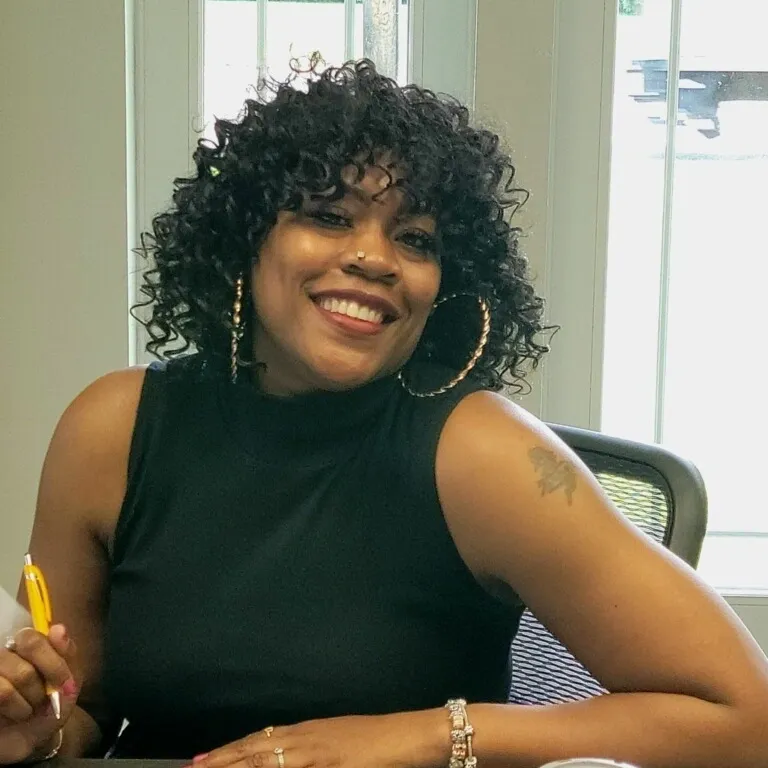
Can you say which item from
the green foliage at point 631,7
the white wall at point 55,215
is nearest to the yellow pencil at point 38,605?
the white wall at point 55,215

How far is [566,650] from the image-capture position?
3.81ft

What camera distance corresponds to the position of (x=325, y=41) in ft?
6.77

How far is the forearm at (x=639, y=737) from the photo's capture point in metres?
0.94

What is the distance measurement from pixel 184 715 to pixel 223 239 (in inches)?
21.4

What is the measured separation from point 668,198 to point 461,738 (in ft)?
4.63

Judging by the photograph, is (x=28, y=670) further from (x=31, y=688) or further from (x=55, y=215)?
(x=55, y=215)

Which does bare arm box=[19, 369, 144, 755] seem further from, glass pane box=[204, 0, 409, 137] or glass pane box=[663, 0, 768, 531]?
glass pane box=[663, 0, 768, 531]

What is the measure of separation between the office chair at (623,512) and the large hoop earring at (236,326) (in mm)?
415

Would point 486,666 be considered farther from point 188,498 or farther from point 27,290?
point 27,290

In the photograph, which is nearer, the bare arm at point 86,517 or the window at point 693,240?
the bare arm at point 86,517

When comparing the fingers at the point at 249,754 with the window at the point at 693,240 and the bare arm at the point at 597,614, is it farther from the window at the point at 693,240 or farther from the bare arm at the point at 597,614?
the window at the point at 693,240

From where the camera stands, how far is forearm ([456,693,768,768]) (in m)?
0.94

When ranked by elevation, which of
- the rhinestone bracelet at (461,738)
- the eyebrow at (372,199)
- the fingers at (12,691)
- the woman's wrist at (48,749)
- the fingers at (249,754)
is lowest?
the woman's wrist at (48,749)

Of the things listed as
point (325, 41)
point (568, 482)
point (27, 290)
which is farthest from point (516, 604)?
point (325, 41)
